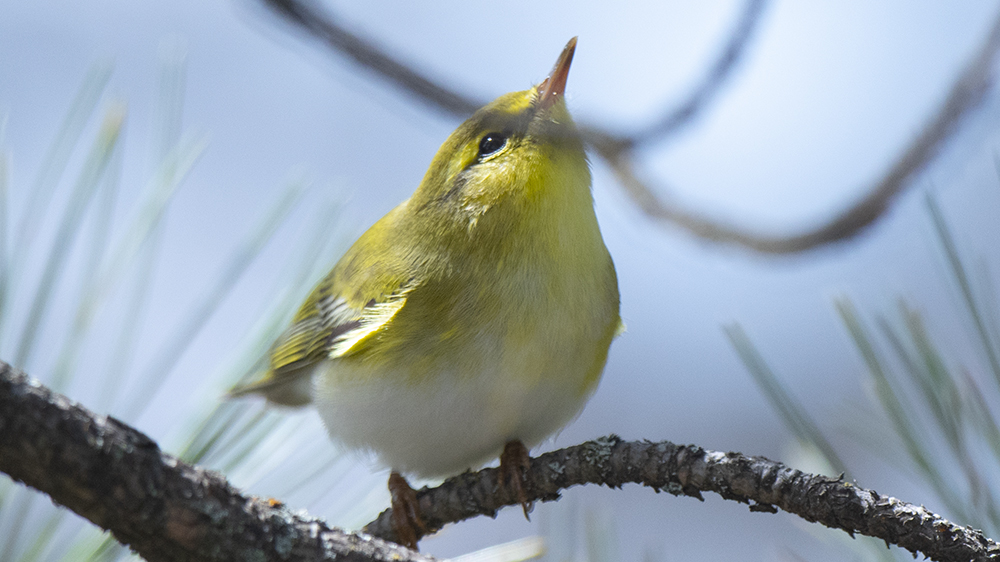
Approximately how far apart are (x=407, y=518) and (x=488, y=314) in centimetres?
25

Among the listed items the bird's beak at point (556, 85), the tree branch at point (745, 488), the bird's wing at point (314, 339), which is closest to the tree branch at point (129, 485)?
the tree branch at point (745, 488)

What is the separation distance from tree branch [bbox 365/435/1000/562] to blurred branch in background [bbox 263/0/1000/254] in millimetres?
251

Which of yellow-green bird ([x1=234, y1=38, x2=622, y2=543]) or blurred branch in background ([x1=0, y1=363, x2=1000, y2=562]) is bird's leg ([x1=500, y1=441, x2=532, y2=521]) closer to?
yellow-green bird ([x1=234, y1=38, x2=622, y2=543])

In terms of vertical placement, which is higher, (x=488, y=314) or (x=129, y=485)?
(x=488, y=314)

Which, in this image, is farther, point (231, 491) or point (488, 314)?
point (488, 314)

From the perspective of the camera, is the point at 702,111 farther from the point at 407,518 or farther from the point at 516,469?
the point at 407,518

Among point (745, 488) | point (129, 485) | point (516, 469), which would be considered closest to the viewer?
point (129, 485)

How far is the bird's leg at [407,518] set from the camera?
899 millimetres

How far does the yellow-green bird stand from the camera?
893mm

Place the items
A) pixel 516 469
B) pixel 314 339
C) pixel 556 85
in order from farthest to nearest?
pixel 314 339 < pixel 556 85 < pixel 516 469

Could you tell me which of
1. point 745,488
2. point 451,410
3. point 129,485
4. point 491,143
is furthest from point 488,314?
point 129,485

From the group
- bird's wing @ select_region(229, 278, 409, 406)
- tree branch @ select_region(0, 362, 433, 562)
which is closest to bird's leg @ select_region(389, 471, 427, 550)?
bird's wing @ select_region(229, 278, 409, 406)

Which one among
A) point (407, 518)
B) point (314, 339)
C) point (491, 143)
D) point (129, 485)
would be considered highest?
point (491, 143)

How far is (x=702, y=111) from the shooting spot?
67 centimetres
